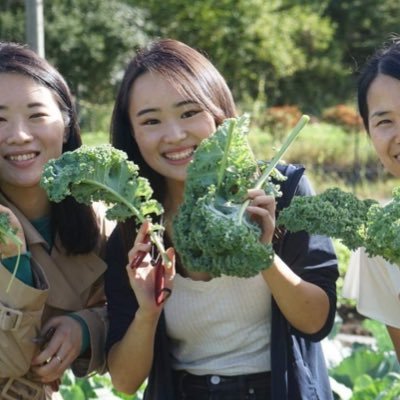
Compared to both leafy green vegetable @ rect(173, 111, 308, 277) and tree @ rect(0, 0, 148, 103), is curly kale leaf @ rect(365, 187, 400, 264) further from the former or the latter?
tree @ rect(0, 0, 148, 103)

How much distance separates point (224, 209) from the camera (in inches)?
86.5

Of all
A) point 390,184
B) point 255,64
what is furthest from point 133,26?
point 390,184

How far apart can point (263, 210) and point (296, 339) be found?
64 centimetres

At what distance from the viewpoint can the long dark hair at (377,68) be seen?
2.77 meters

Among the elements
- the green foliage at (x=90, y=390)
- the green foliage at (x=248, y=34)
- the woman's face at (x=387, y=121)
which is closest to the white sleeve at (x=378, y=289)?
the woman's face at (x=387, y=121)

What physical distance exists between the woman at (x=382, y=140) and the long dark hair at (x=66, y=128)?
38.5 inches

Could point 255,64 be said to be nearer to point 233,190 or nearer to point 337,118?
point 337,118

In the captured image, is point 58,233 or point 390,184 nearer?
point 58,233

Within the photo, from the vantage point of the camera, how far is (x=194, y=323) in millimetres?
2742

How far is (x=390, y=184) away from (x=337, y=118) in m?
7.53

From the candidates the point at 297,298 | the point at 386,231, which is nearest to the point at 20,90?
the point at 297,298

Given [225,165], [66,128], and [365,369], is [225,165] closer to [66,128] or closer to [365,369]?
[66,128]

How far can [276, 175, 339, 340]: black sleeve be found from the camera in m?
2.67

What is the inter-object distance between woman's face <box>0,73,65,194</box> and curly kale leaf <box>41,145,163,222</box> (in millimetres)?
370
